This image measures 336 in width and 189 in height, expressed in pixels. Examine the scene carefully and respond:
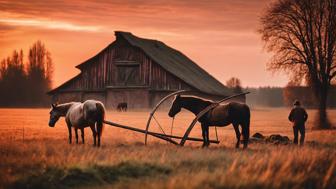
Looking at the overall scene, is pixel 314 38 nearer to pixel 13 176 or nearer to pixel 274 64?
pixel 274 64

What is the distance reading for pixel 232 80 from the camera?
113375 mm

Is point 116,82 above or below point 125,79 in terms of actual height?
below

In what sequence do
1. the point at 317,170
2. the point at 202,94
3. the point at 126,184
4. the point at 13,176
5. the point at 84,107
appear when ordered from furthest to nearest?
the point at 202,94, the point at 84,107, the point at 317,170, the point at 13,176, the point at 126,184

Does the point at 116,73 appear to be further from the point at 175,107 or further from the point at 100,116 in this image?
the point at 175,107

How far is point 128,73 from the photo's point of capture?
2035 inches

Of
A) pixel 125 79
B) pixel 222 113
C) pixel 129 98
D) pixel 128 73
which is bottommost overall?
pixel 222 113

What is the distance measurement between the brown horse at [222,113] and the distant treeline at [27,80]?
7617 cm

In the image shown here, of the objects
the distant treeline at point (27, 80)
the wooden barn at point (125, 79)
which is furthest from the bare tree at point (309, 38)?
the distant treeline at point (27, 80)

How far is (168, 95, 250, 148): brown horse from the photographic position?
1700cm

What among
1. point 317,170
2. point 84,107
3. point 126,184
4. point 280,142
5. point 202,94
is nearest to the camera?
point 126,184

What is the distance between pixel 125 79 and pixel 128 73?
0.73 metres

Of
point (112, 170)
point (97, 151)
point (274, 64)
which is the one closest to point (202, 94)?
point (274, 64)

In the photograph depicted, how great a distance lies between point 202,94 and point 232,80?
207ft

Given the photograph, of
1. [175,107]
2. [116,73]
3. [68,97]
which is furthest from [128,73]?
[175,107]
